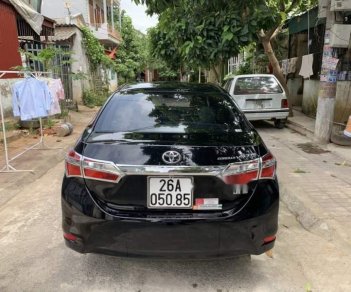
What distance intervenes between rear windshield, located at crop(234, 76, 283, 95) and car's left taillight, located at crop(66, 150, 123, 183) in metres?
8.52

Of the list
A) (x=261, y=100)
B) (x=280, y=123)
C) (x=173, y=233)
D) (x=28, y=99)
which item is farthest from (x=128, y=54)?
(x=173, y=233)

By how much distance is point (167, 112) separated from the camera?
3369 millimetres

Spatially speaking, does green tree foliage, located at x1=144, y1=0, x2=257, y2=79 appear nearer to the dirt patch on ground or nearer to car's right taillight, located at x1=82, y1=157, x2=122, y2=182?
the dirt patch on ground

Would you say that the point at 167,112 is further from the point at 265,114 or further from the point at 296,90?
the point at 296,90

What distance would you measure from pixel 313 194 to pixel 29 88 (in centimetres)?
479

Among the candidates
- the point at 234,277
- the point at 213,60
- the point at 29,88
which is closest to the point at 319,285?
the point at 234,277

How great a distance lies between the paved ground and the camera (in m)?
2.95


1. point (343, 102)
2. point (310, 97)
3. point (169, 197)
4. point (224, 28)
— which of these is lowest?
point (310, 97)

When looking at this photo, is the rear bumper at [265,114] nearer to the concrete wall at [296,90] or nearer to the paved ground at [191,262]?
the concrete wall at [296,90]

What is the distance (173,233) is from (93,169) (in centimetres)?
71

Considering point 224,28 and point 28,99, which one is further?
point 224,28

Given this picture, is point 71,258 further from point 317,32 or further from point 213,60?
point 317,32

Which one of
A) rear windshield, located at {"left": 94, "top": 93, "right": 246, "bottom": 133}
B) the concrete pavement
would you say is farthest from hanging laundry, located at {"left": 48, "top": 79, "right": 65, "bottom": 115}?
the concrete pavement

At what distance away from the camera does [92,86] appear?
64.7 ft
